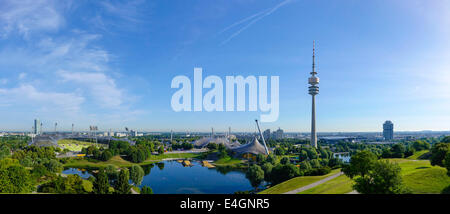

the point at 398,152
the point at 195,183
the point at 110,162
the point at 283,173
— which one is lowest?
the point at 110,162

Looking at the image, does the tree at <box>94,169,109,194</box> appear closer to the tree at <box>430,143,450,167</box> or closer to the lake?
the lake

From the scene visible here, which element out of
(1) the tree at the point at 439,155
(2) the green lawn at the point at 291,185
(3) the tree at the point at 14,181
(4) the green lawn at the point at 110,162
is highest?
(1) the tree at the point at 439,155

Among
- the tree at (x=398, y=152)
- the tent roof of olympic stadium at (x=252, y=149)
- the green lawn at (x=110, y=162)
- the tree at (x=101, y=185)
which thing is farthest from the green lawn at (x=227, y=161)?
the tree at (x=101, y=185)

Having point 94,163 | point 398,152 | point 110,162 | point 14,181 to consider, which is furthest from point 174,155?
point 398,152

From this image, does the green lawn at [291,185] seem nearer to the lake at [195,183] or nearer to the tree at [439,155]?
the lake at [195,183]

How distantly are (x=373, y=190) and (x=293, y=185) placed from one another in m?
10.9

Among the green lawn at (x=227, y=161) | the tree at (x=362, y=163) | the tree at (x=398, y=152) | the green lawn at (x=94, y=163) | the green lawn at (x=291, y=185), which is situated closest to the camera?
the tree at (x=362, y=163)

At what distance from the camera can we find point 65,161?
41.1 m

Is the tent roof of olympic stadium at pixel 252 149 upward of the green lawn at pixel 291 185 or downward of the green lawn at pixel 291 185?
downward

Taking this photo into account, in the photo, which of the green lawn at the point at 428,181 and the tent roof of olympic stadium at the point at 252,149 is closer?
the green lawn at the point at 428,181

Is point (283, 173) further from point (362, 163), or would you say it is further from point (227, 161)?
point (227, 161)
